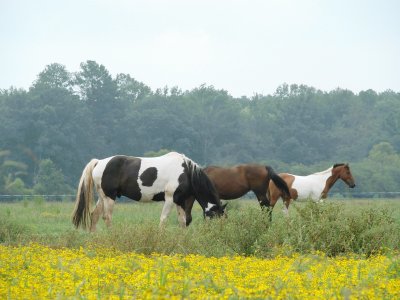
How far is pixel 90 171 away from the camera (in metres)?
16.9

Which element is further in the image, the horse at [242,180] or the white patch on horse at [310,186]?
the white patch on horse at [310,186]

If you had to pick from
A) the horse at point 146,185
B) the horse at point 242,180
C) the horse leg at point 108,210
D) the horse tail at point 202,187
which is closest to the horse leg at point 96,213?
the horse at point 146,185

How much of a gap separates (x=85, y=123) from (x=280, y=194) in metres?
44.5

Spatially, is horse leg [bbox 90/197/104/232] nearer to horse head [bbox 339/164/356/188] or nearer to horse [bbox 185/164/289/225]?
horse [bbox 185/164/289/225]

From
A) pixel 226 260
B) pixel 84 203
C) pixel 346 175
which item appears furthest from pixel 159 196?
pixel 346 175

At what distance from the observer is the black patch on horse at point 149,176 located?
16500mm

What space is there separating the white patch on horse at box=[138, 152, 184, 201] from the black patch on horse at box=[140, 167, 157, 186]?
5 cm

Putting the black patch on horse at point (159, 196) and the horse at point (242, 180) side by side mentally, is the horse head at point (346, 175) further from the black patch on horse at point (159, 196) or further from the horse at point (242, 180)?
the black patch on horse at point (159, 196)

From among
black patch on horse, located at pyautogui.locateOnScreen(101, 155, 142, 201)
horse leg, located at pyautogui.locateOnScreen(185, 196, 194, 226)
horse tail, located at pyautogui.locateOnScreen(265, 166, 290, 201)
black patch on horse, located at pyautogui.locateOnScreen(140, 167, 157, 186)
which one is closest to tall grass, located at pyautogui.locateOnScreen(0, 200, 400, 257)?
horse leg, located at pyautogui.locateOnScreen(185, 196, 194, 226)

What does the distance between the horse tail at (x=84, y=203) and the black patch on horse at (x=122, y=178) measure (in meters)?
0.33

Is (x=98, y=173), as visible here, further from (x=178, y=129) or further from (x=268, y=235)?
(x=178, y=129)

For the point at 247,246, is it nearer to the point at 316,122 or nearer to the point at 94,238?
the point at 94,238

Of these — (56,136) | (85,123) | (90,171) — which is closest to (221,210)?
(90,171)

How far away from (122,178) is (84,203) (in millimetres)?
947
